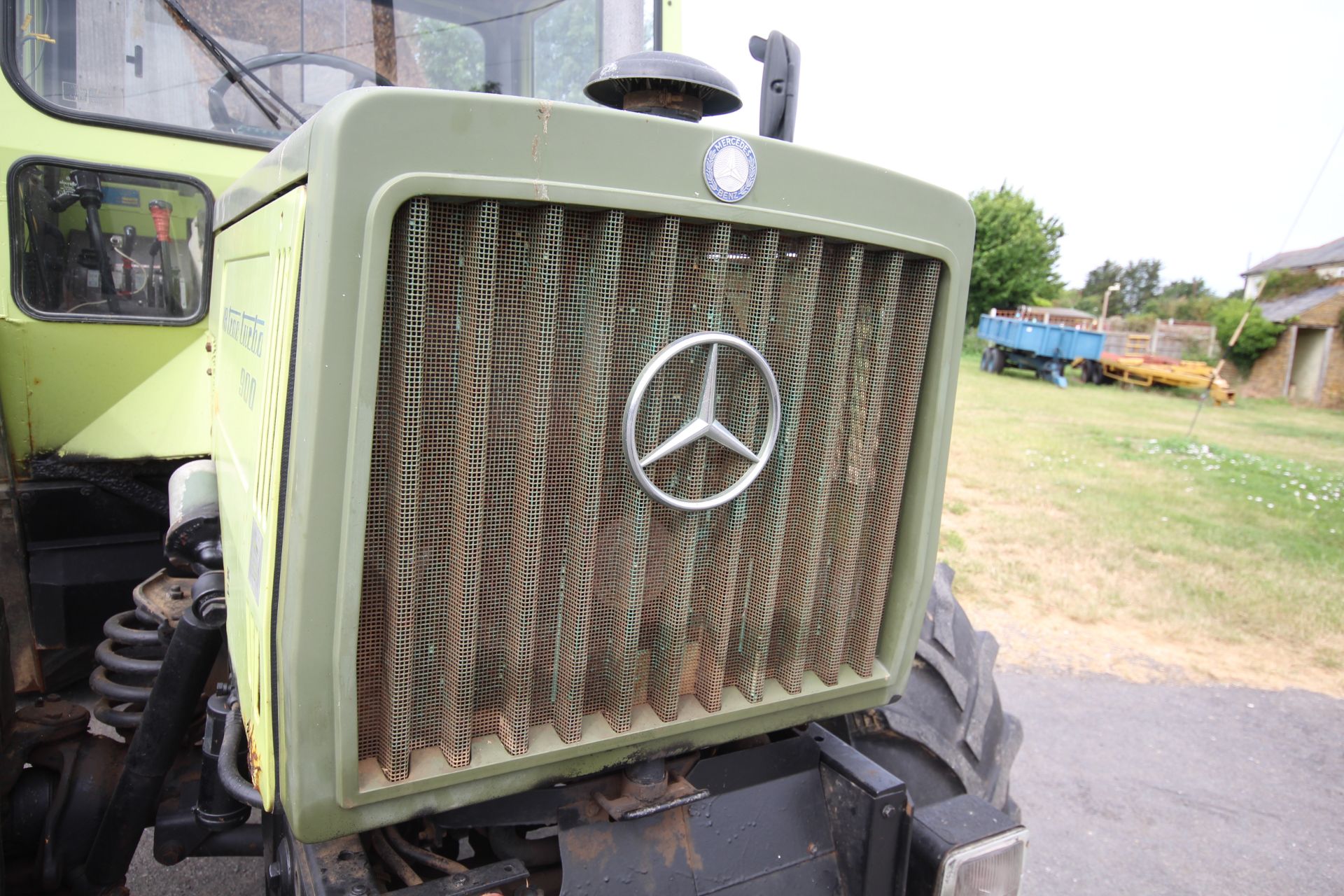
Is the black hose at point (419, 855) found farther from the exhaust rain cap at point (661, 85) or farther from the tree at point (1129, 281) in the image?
the tree at point (1129, 281)

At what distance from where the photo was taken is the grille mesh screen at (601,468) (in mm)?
1300

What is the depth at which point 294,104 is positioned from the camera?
2510 millimetres

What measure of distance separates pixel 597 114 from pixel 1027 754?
393 centimetres

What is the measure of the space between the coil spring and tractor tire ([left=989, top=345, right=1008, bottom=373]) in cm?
2460

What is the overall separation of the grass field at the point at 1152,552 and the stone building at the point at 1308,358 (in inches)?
403

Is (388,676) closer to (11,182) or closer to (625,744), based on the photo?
(625,744)

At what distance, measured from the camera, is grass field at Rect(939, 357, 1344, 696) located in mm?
5516

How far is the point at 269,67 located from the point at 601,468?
180cm

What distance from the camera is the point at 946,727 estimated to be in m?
2.36

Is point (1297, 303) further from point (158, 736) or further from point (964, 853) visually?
point (158, 736)

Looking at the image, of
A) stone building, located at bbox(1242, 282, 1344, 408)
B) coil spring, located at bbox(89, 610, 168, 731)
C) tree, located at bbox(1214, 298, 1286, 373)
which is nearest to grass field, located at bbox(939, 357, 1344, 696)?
coil spring, located at bbox(89, 610, 168, 731)

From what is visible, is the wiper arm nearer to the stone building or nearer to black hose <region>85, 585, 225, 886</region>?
black hose <region>85, 585, 225, 886</region>

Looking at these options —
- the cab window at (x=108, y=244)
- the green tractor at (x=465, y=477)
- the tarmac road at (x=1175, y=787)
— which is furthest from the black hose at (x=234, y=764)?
the tarmac road at (x=1175, y=787)

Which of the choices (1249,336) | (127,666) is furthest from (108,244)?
(1249,336)
